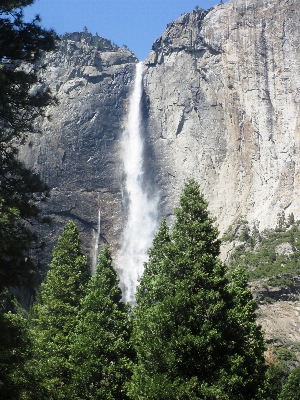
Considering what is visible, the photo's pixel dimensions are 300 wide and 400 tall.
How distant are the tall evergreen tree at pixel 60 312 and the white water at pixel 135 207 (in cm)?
4560

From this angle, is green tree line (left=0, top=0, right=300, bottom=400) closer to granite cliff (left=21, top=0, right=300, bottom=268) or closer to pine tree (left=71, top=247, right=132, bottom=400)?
pine tree (left=71, top=247, right=132, bottom=400)

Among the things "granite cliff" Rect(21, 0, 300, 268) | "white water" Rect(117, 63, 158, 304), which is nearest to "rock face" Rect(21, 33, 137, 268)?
"granite cliff" Rect(21, 0, 300, 268)

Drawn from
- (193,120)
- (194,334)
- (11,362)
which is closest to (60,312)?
(11,362)

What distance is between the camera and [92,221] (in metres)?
70.2

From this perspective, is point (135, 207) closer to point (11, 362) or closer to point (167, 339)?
point (167, 339)

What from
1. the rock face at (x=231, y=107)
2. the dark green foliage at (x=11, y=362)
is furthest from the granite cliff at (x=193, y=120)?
the dark green foliage at (x=11, y=362)

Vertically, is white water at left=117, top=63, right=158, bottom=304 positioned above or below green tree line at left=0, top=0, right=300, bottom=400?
above

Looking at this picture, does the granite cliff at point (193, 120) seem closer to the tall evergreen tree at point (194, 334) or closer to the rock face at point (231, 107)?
the rock face at point (231, 107)

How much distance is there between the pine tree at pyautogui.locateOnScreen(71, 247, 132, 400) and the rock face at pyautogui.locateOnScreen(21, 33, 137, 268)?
48909 mm

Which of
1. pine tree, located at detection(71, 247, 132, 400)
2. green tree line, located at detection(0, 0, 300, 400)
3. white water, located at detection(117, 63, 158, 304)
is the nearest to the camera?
green tree line, located at detection(0, 0, 300, 400)

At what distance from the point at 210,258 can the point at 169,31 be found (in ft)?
220

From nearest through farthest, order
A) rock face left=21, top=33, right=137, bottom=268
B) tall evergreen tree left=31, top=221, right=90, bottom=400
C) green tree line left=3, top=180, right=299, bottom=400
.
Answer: green tree line left=3, top=180, right=299, bottom=400 → tall evergreen tree left=31, top=221, right=90, bottom=400 → rock face left=21, top=33, right=137, bottom=268

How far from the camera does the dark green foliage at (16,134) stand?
43.8 feet

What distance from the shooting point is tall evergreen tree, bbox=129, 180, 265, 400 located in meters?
14.6
